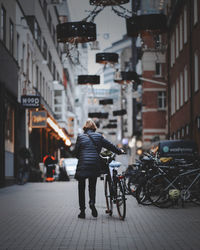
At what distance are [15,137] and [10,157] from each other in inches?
64.5

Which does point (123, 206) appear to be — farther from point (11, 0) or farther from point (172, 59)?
point (172, 59)

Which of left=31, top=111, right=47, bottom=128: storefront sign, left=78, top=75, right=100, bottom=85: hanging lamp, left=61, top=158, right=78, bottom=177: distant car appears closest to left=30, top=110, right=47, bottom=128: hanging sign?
left=31, top=111, right=47, bottom=128: storefront sign

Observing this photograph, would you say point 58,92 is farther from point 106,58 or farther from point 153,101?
point 106,58

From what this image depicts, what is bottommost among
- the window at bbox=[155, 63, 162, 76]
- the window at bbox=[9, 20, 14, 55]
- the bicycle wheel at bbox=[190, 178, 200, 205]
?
the bicycle wheel at bbox=[190, 178, 200, 205]

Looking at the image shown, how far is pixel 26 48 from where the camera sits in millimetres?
34031

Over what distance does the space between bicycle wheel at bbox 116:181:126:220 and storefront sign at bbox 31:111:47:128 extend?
23309 mm

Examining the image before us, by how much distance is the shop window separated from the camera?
26453 mm

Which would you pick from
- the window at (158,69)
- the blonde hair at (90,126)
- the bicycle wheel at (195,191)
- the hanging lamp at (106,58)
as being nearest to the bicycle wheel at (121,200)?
the blonde hair at (90,126)

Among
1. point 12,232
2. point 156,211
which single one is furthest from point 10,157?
point 12,232

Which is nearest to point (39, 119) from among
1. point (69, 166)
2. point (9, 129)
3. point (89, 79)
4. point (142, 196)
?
point (89, 79)

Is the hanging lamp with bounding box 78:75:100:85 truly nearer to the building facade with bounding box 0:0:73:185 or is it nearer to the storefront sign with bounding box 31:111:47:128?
the building facade with bounding box 0:0:73:185

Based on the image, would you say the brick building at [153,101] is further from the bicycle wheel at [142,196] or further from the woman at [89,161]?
the woman at [89,161]

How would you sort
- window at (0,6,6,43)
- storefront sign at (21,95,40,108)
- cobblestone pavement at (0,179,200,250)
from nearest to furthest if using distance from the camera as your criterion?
cobblestone pavement at (0,179,200,250) → window at (0,6,6,43) → storefront sign at (21,95,40,108)

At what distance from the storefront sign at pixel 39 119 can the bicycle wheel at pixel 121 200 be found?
23309 mm
